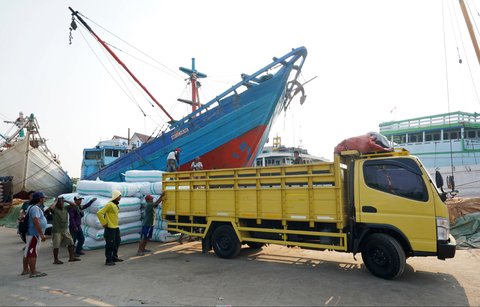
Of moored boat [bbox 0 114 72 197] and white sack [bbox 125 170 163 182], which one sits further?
moored boat [bbox 0 114 72 197]

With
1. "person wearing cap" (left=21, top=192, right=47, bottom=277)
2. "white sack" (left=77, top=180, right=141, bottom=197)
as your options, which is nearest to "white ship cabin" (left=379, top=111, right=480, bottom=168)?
"white sack" (left=77, top=180, right=141, bottom=197)

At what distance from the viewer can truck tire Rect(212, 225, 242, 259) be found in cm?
714

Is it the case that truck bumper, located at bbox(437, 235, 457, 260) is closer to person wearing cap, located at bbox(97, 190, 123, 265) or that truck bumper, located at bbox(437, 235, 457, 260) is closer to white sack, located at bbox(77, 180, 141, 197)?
person wearing cap, located at bbox(97, 190, 123, 265)

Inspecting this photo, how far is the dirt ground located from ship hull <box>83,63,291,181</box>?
732 centimetres

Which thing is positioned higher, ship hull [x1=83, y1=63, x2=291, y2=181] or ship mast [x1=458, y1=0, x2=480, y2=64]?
ship mast [x1=458, y1=0, x2=480, y2=64]

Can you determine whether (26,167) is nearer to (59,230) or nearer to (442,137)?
(59,230)

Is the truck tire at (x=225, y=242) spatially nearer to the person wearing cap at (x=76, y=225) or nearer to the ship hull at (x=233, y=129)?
the person wearing cap at (x=76, y=225)

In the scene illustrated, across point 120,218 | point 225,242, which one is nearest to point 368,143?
point 225,242

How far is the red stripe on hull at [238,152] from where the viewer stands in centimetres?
1453

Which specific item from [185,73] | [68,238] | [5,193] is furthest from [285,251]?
[185,73]

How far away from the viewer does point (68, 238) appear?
7.46m

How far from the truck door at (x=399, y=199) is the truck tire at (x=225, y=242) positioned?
9.23ft

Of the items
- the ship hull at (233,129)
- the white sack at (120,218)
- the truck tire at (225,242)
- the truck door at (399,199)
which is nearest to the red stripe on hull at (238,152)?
the ship hull at (233,129)

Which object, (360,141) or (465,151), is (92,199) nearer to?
(360,141)
